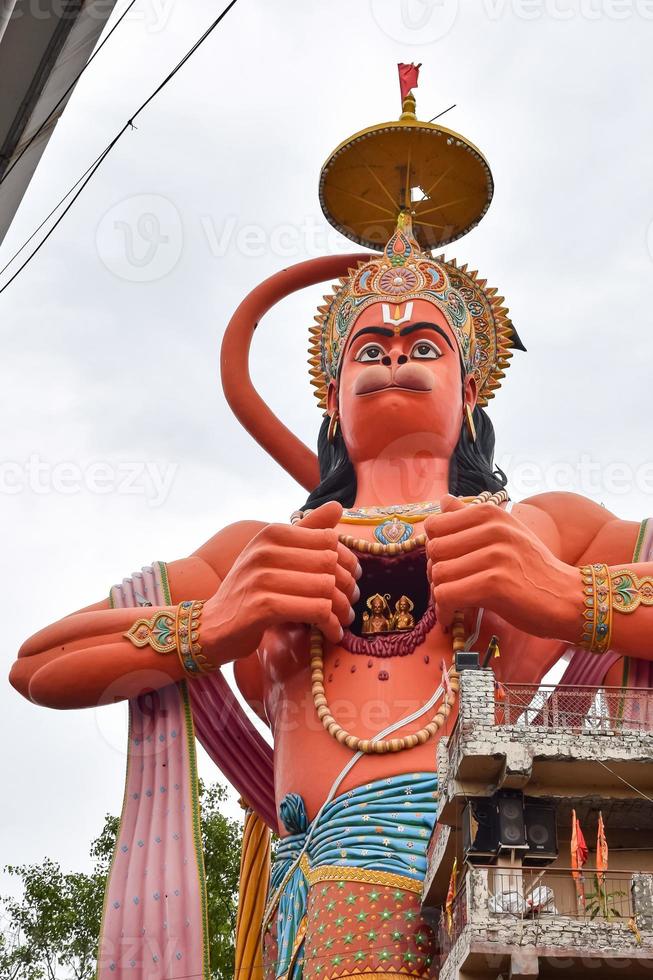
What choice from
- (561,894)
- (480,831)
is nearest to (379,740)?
(480,831)

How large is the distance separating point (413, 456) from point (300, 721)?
2.57 meters

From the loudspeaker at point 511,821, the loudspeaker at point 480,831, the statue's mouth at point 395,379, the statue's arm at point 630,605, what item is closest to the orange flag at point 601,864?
the loudspeaker at point 511,821

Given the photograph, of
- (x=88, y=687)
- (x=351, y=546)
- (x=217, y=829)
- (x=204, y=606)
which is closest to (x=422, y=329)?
(x=351, y=546)

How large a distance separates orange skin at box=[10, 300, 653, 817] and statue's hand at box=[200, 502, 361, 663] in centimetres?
1

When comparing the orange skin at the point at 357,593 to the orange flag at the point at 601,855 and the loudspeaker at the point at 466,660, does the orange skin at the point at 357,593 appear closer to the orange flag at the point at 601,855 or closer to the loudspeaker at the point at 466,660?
the loudspeaker at the point at 466,660

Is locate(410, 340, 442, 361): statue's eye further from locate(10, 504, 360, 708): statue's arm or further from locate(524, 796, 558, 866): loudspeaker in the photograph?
locate(524, 796, 558, 866): loudspeaker

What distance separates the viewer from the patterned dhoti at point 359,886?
10.1 m

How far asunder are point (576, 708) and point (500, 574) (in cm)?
111

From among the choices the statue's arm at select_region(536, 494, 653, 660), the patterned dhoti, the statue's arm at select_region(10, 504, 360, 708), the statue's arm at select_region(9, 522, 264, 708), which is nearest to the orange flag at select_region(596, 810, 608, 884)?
the patterned dhoti

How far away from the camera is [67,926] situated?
1738 cm

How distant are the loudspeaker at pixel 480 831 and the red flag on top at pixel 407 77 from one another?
7441mm

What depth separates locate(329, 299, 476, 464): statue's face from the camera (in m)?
12.4

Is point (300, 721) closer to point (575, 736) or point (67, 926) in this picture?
point (575, 736)

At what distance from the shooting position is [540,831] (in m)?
9.84
